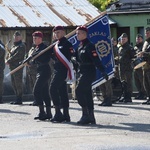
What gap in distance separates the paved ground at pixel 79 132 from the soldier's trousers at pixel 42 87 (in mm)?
532

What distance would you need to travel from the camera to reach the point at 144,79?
20.0 meters

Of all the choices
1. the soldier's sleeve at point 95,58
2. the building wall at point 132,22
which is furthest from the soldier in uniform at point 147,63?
the building wall at point 132,22

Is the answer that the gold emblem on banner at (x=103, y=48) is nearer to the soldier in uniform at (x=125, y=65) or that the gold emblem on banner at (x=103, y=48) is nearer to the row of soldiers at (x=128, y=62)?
the row of soldiers at (x=128, y=62)

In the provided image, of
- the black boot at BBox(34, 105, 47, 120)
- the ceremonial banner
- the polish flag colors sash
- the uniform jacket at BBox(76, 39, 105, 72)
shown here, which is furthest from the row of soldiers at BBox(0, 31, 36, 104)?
the uniform jacket at BBox(76, 39, 105, 72)

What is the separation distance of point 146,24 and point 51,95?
36.6 ft

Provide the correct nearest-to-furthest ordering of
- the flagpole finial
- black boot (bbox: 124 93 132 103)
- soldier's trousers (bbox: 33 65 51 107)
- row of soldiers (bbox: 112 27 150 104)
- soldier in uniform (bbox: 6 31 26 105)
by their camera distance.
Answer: soldier's trousers (bbox: 33 65 51 107) < soldier in uniform (bbox: 6 31 26 105) < row of soldiers (bbox: 112 27 150 104) < black boot (bbox: 124 93 132 103) < the flagpole finial

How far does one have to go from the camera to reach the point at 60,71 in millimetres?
15633

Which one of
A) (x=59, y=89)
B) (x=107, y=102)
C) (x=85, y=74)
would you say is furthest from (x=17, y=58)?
(x=85, y=74)

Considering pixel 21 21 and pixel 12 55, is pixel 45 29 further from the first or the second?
pixel 12 55

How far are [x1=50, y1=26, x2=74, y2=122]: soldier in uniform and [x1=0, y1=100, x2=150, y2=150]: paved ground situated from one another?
1.10 ft

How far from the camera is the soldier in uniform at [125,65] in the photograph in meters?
20.9

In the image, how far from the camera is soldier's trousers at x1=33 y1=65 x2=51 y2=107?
637 inches

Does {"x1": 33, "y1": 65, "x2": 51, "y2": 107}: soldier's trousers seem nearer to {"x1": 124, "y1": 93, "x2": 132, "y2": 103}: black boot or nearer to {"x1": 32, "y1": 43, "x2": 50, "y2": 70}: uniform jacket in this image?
{"x1": 32, "y1": 43, "x2": 50, "y2": 70}: uniform jacket

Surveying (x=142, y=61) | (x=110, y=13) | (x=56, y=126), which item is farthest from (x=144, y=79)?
(x=110, y=13)
